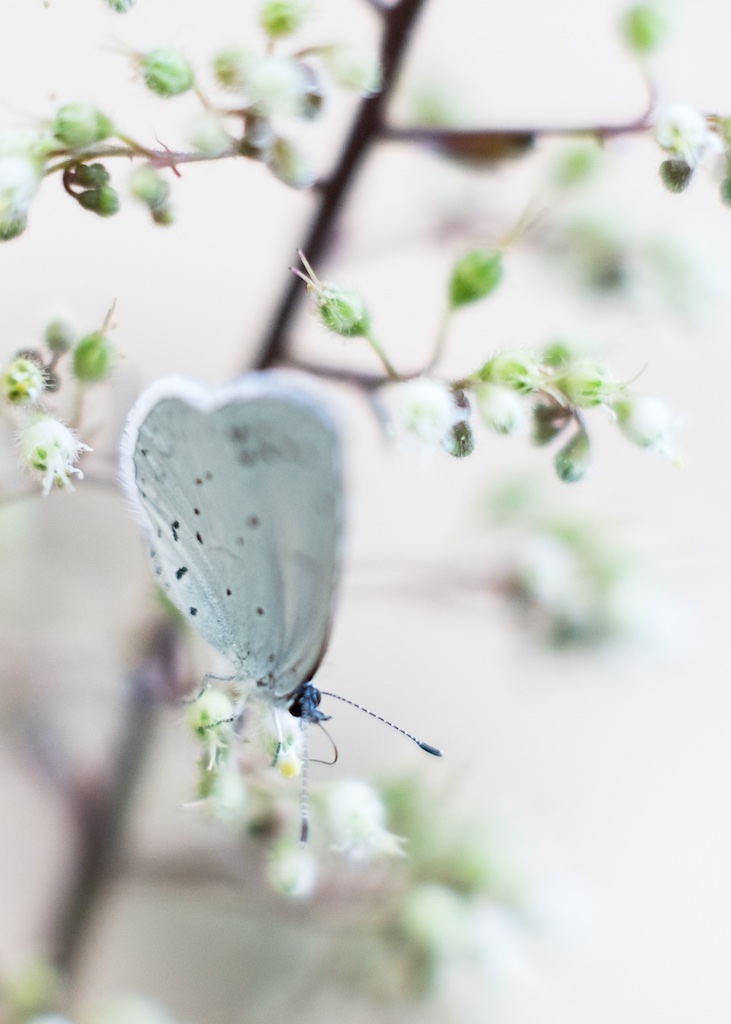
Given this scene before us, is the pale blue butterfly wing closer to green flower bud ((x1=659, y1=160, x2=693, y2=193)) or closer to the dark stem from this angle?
the dark stem

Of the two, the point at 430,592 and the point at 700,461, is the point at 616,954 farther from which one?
the point at 430,592

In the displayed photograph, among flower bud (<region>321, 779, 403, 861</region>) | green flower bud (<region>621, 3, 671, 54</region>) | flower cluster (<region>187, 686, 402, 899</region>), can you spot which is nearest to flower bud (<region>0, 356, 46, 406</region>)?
flower cluster (<region>187, 686, 402, 899</region>)

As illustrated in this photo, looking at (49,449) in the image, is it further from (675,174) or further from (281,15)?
(675,174)

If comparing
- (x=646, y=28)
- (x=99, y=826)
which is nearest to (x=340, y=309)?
(x=646, y=28)

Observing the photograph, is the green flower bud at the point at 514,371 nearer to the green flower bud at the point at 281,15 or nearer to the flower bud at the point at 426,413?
the flower bud at the point at 426,413

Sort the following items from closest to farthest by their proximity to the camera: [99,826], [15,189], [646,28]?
[15,189], [646,28], [99,826]

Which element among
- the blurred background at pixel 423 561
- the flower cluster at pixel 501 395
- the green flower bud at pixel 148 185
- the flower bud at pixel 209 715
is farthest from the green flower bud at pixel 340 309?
the blurred background at pixel 423 561
